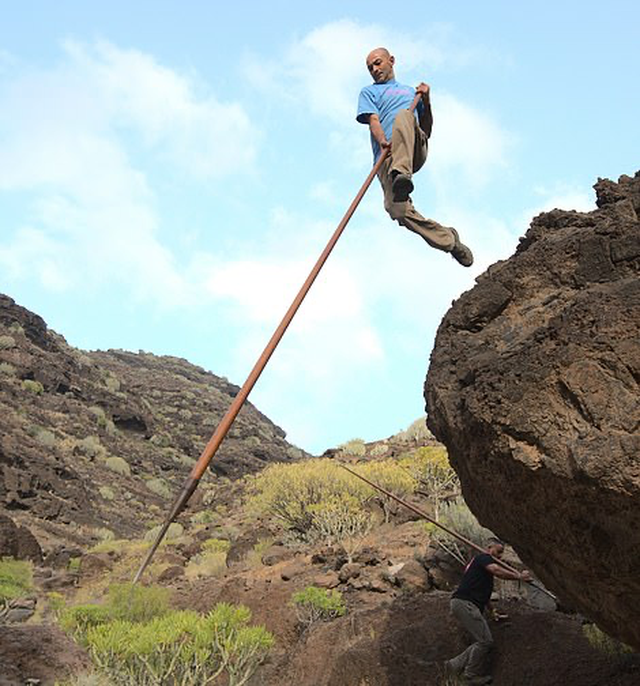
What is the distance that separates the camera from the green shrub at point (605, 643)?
21.0ft

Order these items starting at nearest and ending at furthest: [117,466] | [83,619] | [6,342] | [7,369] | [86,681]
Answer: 1. [86,681]
2. [83,619]
3. [117,466]
4. [7,369]
5. [6,342]

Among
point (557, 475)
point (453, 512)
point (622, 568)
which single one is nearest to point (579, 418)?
point (557, 475)

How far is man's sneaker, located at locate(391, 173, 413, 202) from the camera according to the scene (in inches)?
217

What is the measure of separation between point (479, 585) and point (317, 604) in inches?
166

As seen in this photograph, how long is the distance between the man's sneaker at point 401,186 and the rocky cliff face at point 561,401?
1.10m

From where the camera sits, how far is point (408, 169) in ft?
18.3

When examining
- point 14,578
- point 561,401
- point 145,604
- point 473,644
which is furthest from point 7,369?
point 561,401

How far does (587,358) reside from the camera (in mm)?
3633

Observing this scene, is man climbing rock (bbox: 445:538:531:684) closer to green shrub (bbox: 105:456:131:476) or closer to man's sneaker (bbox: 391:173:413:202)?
man's sneaker (bbox: 391:173:413:202)

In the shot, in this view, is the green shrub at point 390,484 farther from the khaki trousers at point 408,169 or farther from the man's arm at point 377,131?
the man's arm at point 377,131

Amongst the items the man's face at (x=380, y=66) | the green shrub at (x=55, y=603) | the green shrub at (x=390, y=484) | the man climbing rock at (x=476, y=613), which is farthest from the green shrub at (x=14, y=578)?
the man's face at (x=380, y=66)

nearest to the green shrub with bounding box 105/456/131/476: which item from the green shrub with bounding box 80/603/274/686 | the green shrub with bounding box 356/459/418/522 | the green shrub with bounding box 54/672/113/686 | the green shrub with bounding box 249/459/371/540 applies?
the green shrub with bounding box 249/459/371/540

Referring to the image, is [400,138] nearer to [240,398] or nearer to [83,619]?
[240,398]

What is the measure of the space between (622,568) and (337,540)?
12769 mm
